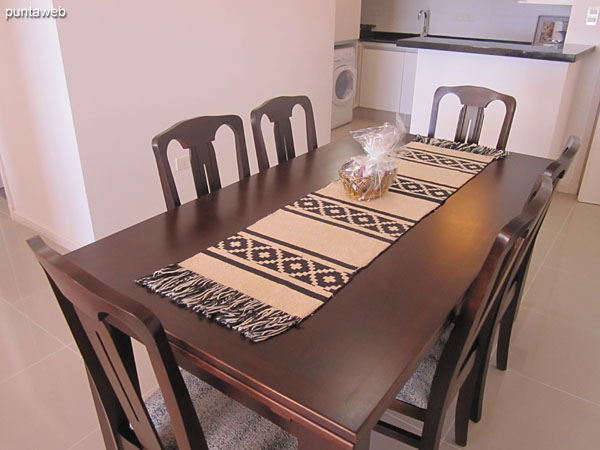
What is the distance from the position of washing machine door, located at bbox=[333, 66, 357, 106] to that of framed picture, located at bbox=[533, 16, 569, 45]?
1.84m

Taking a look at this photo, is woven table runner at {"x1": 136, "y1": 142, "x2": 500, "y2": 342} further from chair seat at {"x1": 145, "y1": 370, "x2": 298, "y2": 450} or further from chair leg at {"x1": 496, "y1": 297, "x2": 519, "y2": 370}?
chair leg at {"x1": 496, "y1": 297, "x2": 519, "y2": 370}

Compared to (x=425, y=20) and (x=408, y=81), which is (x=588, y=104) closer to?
(x=408, y=81)

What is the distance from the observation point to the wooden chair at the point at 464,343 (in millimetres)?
1072

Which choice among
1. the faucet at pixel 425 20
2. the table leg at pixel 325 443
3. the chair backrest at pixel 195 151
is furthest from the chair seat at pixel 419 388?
the faucet at pixel 425 20

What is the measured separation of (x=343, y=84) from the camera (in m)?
5.16

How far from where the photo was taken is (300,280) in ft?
3.95

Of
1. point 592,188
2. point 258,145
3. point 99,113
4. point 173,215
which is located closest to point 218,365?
point 173,215

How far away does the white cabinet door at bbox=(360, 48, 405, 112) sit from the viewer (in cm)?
516

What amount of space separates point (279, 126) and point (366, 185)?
0.66 meters

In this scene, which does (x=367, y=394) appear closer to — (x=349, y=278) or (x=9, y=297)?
(x=349, y=278)

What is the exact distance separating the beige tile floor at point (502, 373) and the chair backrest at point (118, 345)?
0.78m

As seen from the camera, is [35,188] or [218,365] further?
[35,188]

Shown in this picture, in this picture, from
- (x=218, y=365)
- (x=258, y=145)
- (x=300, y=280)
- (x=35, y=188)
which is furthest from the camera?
(x=35, y=188)

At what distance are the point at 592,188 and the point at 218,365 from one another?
342 centimetres
